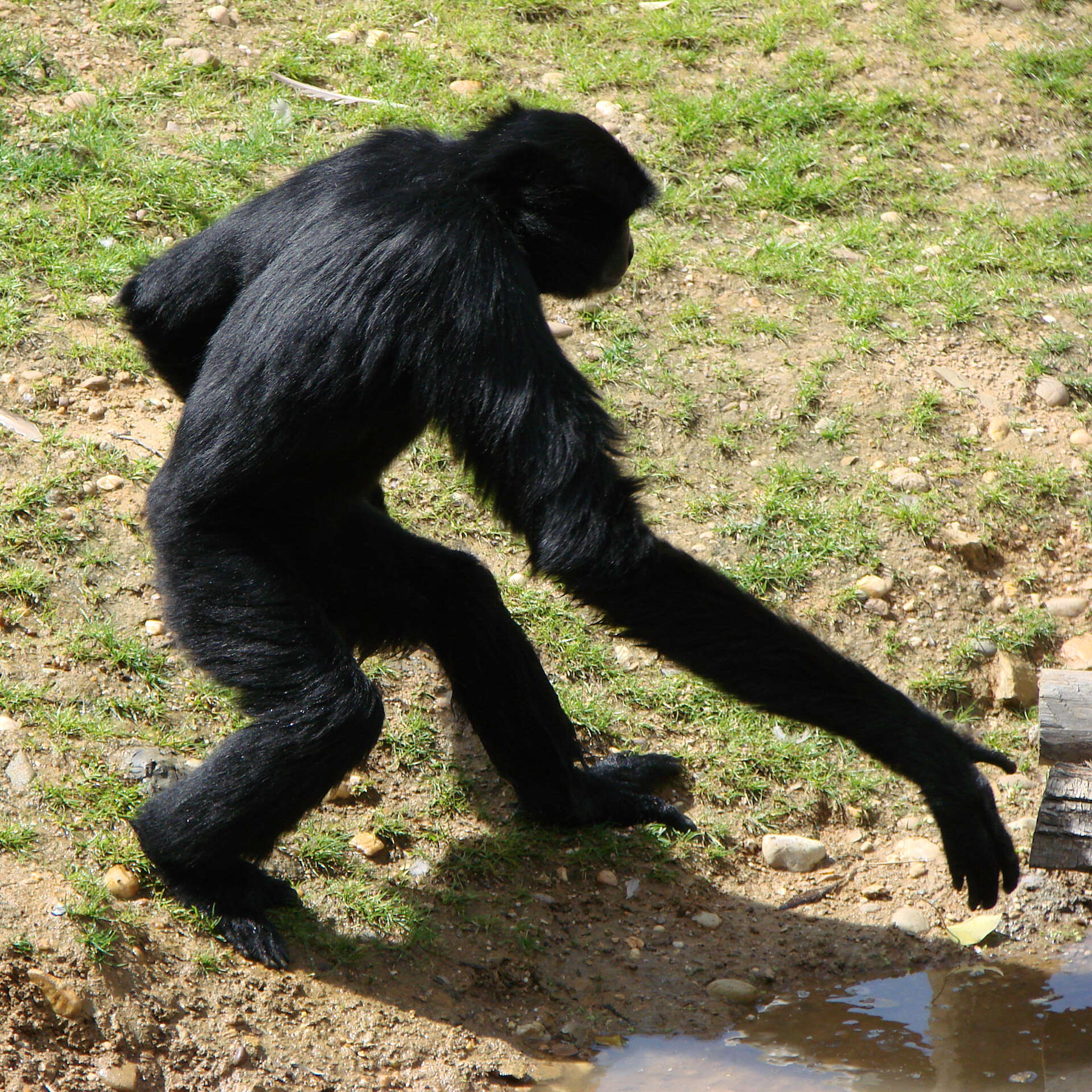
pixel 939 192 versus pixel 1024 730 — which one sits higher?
pixel 939 192

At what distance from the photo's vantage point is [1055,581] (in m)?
5.92

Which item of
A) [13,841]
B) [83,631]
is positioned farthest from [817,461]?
[13,841]

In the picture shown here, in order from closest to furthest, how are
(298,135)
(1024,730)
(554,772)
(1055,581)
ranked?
1. (554,772)
2. (1024,730)
3. (1055,581)
4. (298,135)

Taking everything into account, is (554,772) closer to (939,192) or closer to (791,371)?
(791,371)

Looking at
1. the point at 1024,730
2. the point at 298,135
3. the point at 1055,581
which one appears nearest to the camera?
the point at 1024,730

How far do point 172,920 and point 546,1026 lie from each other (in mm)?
1246

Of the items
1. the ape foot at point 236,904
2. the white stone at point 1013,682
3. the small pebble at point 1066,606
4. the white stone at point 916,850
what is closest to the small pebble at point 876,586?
the white stone at point 1013,682

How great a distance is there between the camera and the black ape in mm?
3643

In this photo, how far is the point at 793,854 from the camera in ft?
15.7

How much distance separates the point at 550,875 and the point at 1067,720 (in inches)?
76.1

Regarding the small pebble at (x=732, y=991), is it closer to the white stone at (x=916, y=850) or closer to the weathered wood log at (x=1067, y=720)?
the white stone at (x=916, y=850)

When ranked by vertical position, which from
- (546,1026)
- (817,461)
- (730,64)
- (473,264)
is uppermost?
(730,64)

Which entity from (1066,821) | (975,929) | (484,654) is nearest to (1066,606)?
(975,929)

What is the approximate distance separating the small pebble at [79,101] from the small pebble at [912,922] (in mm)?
6312
